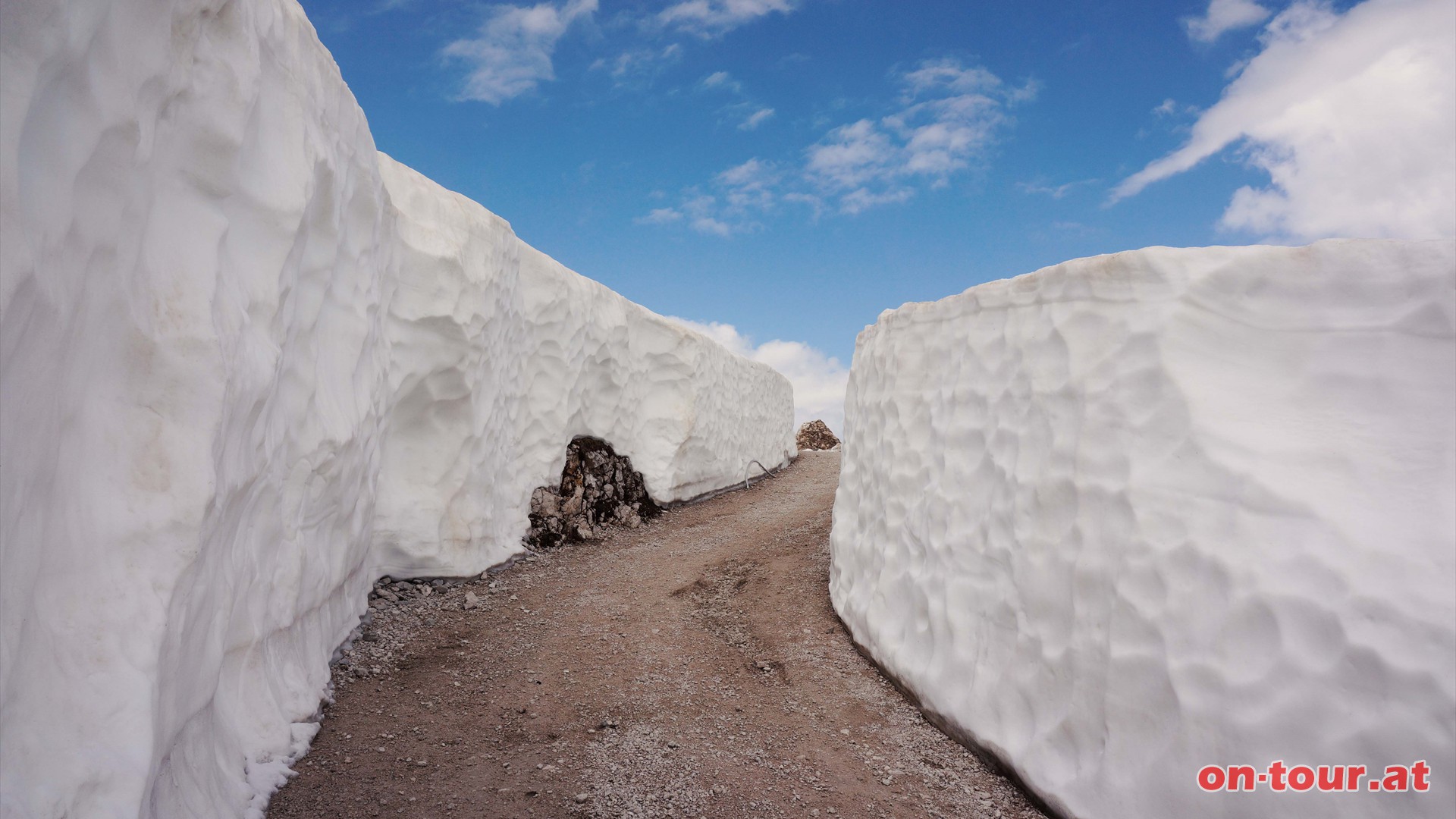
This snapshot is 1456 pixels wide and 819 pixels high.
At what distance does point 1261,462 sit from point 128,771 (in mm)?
3759

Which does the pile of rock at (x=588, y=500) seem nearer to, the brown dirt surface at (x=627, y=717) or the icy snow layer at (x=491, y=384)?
the icy snow layer at (x=491, y=384)

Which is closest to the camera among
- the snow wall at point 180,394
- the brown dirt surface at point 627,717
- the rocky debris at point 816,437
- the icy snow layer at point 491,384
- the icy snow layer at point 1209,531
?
the snow wall at point 180,394

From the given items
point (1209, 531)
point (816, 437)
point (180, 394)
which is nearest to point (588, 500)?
point (180, 394)

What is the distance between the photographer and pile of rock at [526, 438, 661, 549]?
778 cm

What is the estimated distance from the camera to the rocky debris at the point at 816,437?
2181cm

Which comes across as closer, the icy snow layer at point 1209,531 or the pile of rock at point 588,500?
the icy snow layer at point 1209,531

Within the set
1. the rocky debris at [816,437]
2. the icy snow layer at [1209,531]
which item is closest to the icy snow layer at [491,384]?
the icy snow layer at [1209,531]

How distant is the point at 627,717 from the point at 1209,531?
2905 mm

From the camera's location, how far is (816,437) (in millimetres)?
21859

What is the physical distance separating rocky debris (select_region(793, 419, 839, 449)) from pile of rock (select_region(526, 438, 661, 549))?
12.2m

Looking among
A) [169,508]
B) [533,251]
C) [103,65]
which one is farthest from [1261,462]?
[533,251]

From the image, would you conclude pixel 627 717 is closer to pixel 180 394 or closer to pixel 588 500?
pixel 180 394

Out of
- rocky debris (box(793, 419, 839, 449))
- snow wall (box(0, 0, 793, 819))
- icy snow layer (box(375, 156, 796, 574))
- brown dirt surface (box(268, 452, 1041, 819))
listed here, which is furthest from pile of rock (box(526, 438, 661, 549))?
rocky debris (box(793, 419, 839, 449))

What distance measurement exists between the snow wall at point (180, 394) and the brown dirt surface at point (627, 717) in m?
0.42
